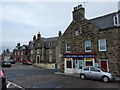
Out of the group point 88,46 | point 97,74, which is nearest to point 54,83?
point 97,74

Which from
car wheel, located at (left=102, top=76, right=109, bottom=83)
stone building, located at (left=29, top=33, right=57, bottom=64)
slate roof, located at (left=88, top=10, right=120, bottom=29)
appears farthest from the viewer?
stone building, located at (left=29, top=33, right=57, bottom=64)

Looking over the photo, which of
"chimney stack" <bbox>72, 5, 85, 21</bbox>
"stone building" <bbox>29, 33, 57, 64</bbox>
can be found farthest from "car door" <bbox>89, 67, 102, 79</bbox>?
"stone building" <bbox>29, 33, 57, 64</bbox>

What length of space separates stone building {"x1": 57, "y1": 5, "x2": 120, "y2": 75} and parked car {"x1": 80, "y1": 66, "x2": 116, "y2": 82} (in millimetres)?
3740

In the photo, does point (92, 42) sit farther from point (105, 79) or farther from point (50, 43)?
point (50, 43)

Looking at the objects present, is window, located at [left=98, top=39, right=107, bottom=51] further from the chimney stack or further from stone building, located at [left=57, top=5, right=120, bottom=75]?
the chimney stack

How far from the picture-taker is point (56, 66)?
102 ft

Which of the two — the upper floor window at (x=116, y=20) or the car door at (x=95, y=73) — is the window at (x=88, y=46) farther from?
the car door at (x=95, y=73)

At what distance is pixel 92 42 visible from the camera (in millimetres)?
18031

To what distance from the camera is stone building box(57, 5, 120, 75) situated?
15828 mm

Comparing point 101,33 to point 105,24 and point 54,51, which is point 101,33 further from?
point 54,51

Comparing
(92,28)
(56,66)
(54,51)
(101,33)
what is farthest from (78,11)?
(54,51)

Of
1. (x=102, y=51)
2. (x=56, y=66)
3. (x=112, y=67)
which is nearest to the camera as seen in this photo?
(x=112, y=67)

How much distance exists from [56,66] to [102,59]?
16388 mm

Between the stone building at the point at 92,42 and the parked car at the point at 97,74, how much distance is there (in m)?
3.74
